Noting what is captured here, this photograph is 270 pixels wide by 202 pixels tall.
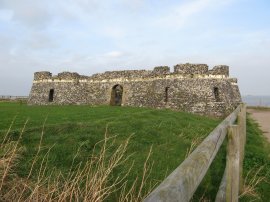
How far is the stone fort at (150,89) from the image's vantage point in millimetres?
25016

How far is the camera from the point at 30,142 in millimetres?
8852

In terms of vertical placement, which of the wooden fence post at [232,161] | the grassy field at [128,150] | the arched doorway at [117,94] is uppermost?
the arched doorway at [117,94]

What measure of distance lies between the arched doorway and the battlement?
4.61 feet

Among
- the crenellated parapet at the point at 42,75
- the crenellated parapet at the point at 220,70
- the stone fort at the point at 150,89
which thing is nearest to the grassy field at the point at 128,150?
the stone fort at the point at 150,89

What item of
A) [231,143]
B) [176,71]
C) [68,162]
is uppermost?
[176,71]

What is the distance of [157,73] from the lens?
90.3 feet

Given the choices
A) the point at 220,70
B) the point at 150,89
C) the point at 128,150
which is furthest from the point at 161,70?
the point at 128,150

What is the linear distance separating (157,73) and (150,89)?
1.43m

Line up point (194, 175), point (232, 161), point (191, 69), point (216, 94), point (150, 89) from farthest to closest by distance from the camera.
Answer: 1. point (150, 89)
2. point (191, 69)
3. point (216, 94)
4. point (232, 161)
5. point (194, 175)

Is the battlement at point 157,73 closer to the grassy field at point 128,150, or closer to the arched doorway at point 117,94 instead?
the arched doorway at point 117,94

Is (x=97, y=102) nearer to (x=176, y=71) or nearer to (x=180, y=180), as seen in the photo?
(x=176, y=71)

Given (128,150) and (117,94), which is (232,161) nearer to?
(128,150)

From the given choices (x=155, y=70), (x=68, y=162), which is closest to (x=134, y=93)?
(x=155, y=70)

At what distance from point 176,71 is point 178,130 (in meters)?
14.4
